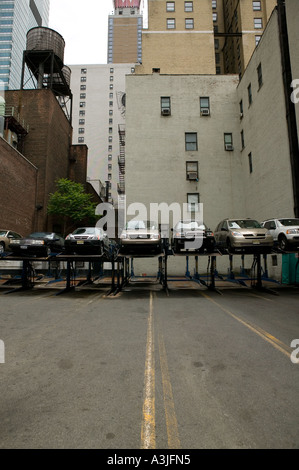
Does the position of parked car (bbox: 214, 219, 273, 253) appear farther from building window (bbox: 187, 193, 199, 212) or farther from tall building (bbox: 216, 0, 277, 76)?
tall building (bbox: 216, 0, 277, 76)

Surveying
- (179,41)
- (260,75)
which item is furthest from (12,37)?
(260,75)

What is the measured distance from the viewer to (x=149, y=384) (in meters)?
3.75

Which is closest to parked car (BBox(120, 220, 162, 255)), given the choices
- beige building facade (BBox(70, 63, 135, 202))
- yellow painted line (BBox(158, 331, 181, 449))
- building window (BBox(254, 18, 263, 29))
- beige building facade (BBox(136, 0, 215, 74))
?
yellow painted line (BBox(158, 331, 181, 449))

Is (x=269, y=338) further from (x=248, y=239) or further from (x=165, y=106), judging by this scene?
(x=165, y=106)

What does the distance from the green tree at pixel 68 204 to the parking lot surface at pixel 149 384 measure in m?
24.3

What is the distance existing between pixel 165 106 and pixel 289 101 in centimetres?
1311

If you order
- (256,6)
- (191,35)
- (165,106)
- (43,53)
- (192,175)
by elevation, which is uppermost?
(256,6)

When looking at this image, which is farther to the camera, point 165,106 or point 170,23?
point 170,23

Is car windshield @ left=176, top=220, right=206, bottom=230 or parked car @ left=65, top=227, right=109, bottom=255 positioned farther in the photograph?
car windshield @ left=176, top=220, right=206, bottom=230

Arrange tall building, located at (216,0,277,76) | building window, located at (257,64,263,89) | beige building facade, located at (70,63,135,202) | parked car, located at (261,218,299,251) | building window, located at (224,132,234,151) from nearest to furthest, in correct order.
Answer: parked car, located at (261,218,299,251), building window, located at (257,64,263,89), building window, located at (224,132,234,151), tall building, located at (216,0,277,76), beige building facade, located at (70,63,135,202)

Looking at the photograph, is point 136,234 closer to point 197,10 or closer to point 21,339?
point 21,339

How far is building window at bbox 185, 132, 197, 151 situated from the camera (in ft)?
88.0

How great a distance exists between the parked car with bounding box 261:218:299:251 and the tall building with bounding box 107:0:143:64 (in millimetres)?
142879
